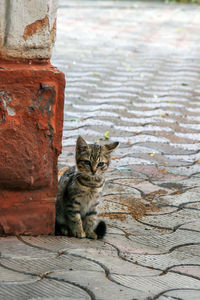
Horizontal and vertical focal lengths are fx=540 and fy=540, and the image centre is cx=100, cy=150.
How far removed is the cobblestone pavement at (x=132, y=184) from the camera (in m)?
2.69

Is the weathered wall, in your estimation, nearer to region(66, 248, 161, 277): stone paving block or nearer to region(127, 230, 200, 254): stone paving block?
region(66, 248, 161, 277): stone paving block

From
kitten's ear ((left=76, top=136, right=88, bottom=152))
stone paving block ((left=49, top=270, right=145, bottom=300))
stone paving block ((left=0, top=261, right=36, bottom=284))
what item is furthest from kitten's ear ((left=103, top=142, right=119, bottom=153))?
stone paving block ((left=0, top=261, right=36, bottom=284))

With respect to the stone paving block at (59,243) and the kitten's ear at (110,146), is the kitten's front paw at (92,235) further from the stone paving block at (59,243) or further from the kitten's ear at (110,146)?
the kitten's ear at (110,146)

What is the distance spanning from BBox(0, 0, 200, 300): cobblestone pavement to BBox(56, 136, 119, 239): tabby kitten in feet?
0.48

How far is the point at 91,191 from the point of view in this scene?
11.7 feet

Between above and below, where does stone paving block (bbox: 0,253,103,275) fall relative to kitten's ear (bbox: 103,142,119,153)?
below

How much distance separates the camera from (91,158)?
3.61 m

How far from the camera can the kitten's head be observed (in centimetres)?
360

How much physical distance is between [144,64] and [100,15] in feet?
22.1

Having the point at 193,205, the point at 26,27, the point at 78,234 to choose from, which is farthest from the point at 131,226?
the point at 26,27

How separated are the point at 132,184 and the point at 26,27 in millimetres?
1880

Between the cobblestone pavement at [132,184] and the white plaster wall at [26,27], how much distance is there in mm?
1082

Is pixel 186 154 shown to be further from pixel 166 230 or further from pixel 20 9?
pixel 20 9

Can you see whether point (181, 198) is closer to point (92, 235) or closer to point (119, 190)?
point (119, 190)
